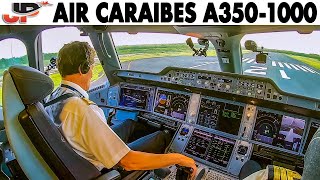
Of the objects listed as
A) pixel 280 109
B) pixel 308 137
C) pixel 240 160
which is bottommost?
pixel 240 160

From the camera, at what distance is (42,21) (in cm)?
281

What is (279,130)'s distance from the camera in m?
2.50

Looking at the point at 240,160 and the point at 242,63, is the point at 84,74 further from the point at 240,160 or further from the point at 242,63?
the point at 242,63

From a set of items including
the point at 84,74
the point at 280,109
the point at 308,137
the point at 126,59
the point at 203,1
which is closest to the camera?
the point at 84,74

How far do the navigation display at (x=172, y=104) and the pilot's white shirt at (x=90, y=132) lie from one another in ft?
5.56

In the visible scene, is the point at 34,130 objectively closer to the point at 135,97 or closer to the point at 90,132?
the point at 90,132

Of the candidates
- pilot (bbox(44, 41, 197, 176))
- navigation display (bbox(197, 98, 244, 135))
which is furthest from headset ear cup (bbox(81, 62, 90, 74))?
navigation display (bbox(197, 98, 244, 135))

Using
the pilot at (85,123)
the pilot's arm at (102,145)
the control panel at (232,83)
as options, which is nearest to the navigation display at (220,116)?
the control panel at (232,83)

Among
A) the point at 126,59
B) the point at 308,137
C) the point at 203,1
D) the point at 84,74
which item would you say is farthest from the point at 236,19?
the point at 126,59

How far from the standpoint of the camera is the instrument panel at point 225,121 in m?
2.45

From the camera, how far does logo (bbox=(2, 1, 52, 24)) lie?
103 inches

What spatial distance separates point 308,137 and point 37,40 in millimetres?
2952

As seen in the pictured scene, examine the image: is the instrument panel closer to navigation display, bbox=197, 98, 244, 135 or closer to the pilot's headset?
navigation display, bbox=197, 98, 244, 135

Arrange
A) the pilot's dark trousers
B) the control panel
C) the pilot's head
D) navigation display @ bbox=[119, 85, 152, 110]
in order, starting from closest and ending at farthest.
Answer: the pilot's head → the control panel → the pilot's dark trousers → navigation display @ bbox=[119, 85, 152, 110]
